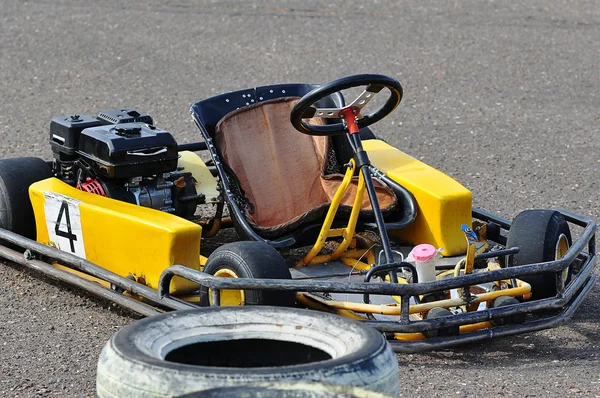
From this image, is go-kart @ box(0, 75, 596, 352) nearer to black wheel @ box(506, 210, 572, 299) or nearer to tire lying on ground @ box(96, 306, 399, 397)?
black wheel @ box(506, 210, 572, 299)

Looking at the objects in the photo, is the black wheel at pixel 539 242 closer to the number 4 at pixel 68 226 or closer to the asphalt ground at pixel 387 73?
the asphalt ground at pixel 387 73

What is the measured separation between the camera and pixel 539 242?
4773 mm

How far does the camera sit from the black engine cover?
16.6ft

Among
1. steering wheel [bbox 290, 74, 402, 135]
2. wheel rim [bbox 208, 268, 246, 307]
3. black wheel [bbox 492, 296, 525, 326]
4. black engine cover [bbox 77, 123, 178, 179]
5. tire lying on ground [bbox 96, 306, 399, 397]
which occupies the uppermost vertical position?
steering wheel [bbox 290, 74, 402, 135]

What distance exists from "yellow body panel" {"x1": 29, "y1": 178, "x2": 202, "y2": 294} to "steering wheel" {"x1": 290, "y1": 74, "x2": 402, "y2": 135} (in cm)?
74

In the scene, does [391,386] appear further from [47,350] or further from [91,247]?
[91,247]

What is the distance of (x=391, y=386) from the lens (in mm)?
3076

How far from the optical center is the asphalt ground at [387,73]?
4.37 m

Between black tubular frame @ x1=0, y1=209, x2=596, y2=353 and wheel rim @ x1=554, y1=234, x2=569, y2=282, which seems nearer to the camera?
black tubular frame @ x1=0, y1=209, x2=596, y2=353

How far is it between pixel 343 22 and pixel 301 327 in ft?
27.3

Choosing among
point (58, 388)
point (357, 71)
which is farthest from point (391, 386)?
point (357, 71)

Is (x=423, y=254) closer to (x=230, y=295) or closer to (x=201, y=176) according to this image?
(x=230, y=295)

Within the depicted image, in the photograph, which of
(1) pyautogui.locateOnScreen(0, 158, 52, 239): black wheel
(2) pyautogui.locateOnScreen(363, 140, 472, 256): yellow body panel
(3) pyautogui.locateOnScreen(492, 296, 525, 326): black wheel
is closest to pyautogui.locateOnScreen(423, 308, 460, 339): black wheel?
(3) pyautogui.locateOnScreen(492, 296, 525, 326): black wheel

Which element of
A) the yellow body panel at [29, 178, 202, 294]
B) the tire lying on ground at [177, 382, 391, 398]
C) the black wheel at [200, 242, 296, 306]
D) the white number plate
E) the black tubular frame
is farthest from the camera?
the white number plate
